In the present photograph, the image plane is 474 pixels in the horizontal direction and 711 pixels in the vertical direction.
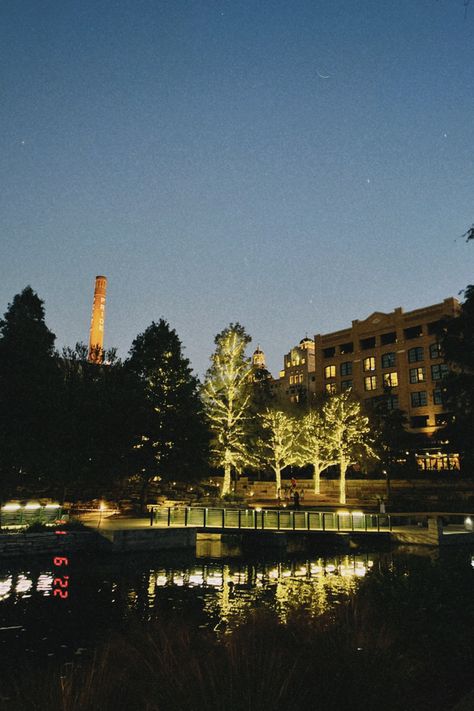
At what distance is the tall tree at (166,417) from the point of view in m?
39.8

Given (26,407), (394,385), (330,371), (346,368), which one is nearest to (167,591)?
(26,407)

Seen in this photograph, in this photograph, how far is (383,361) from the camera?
266ft

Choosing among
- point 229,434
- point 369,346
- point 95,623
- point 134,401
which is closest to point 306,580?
point 95,623

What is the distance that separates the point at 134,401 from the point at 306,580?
1947cm

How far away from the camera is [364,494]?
58000 millimetres

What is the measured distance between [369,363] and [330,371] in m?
7.36

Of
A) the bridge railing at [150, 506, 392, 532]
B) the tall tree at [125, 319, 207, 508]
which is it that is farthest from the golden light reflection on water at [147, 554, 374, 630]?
the tall tree at [125, 319, 207, 508]

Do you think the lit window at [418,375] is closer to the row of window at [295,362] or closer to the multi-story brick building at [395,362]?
the multi-story brick building at [395,362]

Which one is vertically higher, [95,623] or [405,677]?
[405,677]

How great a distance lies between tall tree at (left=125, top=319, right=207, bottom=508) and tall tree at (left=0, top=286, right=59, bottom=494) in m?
6.14

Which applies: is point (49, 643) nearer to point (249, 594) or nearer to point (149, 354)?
point (249, 594)

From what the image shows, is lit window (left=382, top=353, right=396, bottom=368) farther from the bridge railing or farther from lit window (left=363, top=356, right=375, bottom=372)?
the bridge railing

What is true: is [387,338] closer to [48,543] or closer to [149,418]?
[149,418]

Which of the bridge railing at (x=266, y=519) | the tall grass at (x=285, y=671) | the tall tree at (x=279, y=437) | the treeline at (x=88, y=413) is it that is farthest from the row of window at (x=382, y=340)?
the tall grass at (x=285, y=671)
